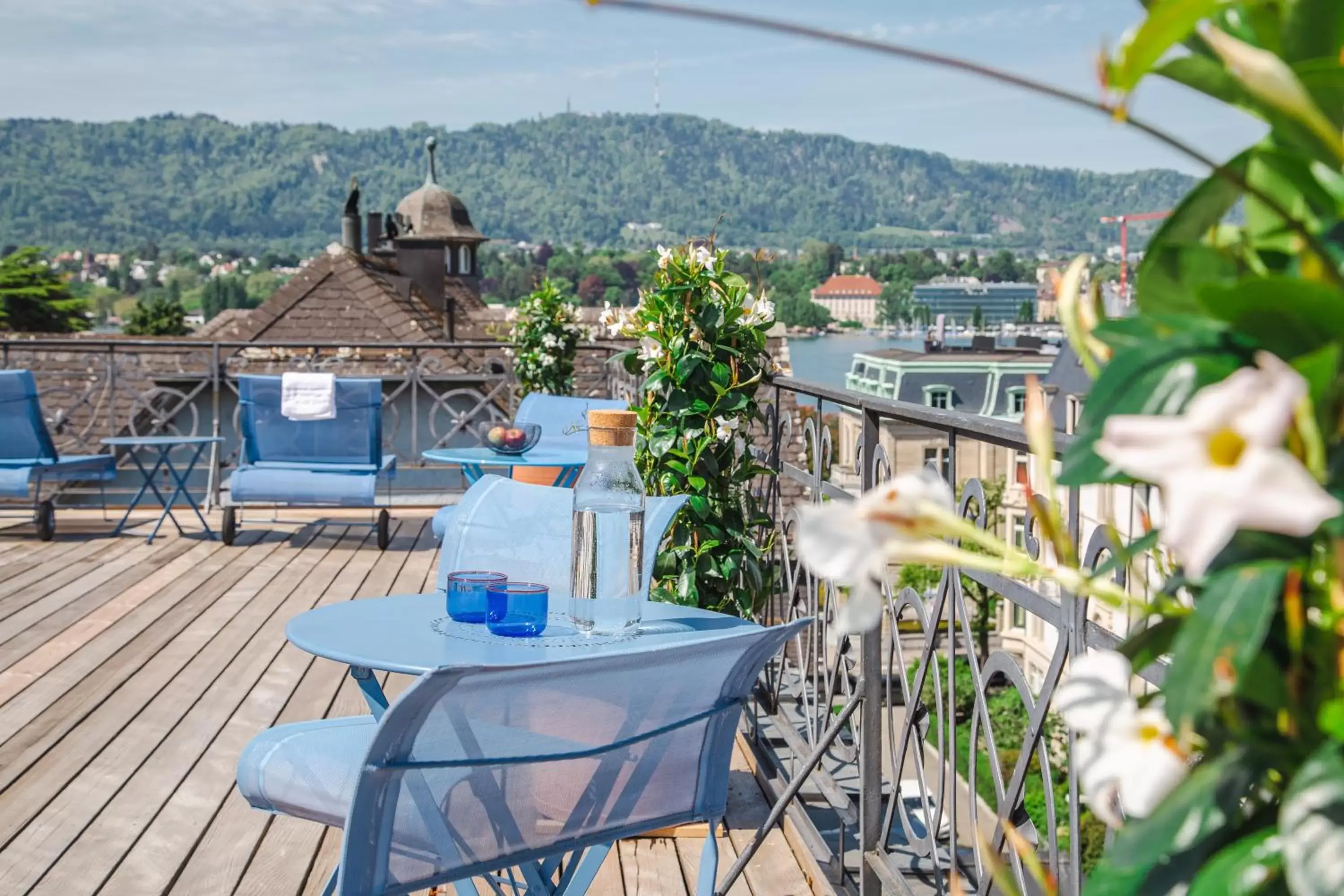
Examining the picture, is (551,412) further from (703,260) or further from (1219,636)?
(1219,636)

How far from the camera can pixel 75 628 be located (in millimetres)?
4781

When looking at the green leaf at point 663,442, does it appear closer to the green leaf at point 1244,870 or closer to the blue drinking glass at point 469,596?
the blue drinking glass at point 469,596

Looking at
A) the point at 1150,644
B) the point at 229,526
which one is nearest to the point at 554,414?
the point at 229,526

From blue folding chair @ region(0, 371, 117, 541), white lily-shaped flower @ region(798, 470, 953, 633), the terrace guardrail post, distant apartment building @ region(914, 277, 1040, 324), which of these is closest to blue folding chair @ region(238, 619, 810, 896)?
the terrace guardrail post

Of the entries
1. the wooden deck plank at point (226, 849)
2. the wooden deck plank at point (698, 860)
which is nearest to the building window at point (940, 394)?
the wooden deck plank at point (698, 860)

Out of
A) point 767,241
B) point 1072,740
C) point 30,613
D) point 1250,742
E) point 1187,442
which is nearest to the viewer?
point 1187,442

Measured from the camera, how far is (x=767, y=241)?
65.8 meters

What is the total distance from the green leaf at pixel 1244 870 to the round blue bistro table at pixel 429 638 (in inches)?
53.8

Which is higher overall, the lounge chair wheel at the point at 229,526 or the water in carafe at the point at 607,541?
the water in carafe at the point at 607,541

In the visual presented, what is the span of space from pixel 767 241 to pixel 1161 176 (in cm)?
2495

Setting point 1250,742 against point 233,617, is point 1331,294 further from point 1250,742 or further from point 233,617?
point 233,617

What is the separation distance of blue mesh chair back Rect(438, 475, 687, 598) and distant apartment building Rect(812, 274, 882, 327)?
→ 49.3 m

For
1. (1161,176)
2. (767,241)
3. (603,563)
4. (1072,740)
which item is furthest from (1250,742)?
(767,241)

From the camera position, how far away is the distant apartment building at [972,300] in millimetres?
60875
